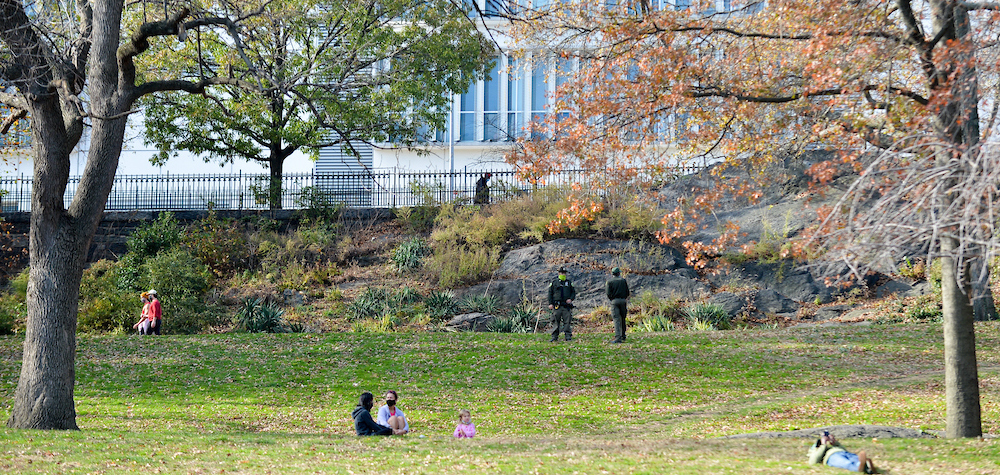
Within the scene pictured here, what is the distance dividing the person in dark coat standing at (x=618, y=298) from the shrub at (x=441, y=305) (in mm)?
5223

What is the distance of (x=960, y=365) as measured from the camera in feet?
29.7

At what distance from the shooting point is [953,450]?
27.5ft

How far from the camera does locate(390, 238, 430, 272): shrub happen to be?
23.8 m

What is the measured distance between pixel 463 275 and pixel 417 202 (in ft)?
16.9

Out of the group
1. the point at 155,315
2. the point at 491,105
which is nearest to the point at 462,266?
the point at 155,315

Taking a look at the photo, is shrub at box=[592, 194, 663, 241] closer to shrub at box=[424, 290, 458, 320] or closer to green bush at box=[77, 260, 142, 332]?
shrub at box=[424, 290, 458, 320]

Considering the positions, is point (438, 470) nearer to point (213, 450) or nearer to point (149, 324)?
point (213, 450)

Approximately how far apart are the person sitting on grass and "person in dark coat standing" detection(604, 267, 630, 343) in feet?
27.9

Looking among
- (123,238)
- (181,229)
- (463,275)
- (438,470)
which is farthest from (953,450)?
(123,238)

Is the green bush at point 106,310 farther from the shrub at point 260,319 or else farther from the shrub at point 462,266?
the shrub at point 462,266

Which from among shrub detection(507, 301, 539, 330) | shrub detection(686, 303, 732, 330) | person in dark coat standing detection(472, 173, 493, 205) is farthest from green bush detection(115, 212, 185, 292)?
shrub detection(686, 303, 732, 330)

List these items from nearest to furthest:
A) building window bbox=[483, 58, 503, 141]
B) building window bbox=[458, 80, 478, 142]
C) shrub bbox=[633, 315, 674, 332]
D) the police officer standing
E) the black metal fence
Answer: the police officer standing < shrub bbox=[633, 315, 674, 332] < the black metal fence < building window bbox=[483, 58, 503, 141] < building window bbox=[458, 80, 478, 142]

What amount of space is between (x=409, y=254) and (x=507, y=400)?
11.6 meters

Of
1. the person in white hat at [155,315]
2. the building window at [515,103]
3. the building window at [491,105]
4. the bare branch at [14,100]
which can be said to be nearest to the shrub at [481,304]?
the person in white hat at [155,315]
